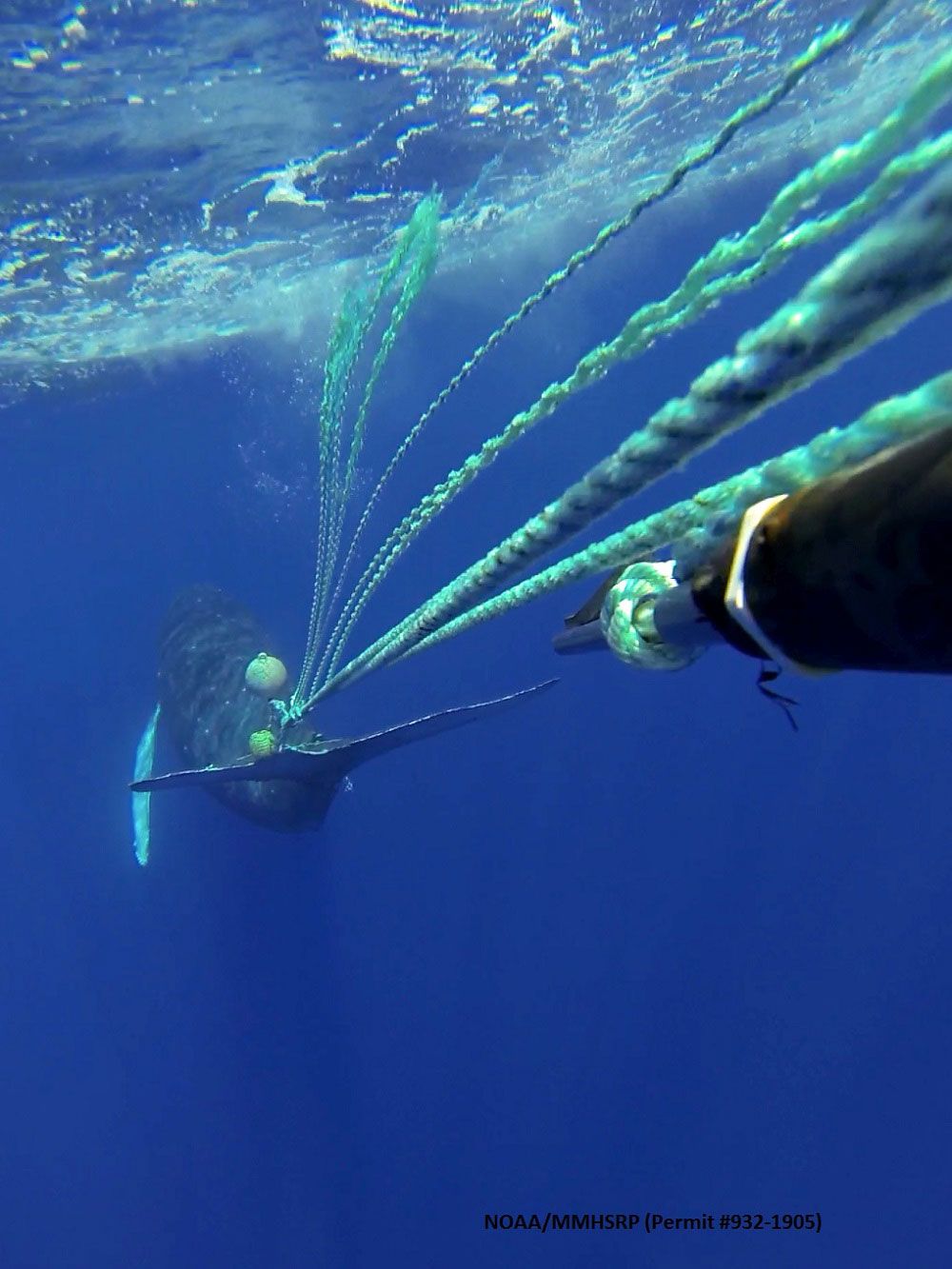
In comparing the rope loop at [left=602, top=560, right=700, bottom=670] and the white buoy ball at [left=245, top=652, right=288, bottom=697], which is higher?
the white buoy ball at [left=245, top=652, right=288, bottom=697]

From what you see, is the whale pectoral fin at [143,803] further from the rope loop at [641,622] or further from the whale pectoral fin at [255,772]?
the rope loop at [641,622]

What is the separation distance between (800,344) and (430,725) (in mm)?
4226

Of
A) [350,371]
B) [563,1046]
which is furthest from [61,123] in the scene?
[563,1046]

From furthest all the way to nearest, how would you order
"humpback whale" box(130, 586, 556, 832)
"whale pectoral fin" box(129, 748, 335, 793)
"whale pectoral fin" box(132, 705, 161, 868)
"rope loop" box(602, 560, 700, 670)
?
"whale pectoral fin" box(132, 705, 161, 868) → "humpback whale" box(130, 586, 556, 832) → "whale pectoral fin" box(129, 748, 335, 793) → "rope loop" box(602, 560, 700, 670)

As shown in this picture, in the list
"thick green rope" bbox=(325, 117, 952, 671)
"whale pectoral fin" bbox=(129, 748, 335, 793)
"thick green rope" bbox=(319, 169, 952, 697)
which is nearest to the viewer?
"thick green rope" bbox=(319, 169, 952, 697)

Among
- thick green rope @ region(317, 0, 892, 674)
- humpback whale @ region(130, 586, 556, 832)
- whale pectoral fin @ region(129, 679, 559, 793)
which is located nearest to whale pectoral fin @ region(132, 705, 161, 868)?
humpback whale @ region(130, 586, 556, 832)

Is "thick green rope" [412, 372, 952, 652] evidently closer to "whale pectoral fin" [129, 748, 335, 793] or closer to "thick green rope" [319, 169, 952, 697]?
"thick green rope" [319, 169, 952, 697]

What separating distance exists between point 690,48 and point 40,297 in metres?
14.9

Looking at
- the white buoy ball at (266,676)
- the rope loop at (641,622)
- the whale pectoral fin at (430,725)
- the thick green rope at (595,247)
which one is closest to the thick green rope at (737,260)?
the thick green rope at (595,247)

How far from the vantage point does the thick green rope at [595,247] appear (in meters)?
1.15

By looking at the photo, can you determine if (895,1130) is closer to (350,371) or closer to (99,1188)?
(99,1188)

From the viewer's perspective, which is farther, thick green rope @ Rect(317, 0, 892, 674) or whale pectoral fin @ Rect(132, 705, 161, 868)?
whale pectoral fin @ Rect(132, 705, 161, 868)

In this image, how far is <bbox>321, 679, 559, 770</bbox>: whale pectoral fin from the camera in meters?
Result: 4.87

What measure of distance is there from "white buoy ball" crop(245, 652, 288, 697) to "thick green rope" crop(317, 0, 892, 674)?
3.69 m
